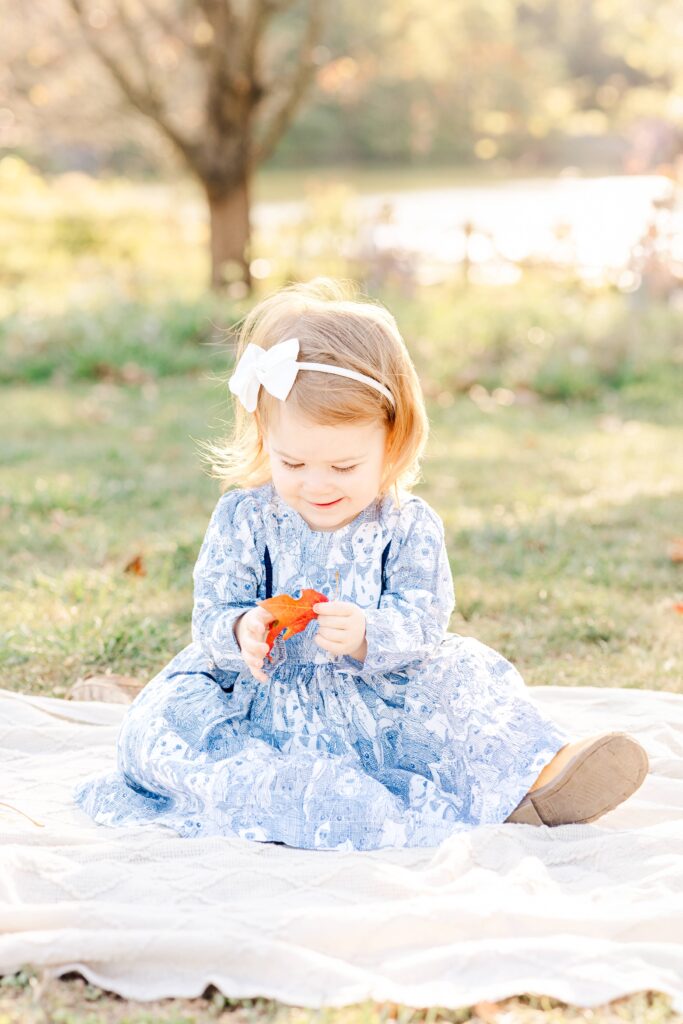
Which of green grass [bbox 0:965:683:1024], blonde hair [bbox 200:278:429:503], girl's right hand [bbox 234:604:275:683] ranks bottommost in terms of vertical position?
green grass [bbox 0:965:683:1024]

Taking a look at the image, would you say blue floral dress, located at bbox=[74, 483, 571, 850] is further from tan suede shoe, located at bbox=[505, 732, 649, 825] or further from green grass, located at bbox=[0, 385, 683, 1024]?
green grass, located at bbox=[0, 385, 683, 1024]

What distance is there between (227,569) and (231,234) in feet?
26.9

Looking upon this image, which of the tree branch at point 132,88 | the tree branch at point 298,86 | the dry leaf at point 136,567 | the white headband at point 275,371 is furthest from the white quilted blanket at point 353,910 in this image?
the tree branch at point 298,86

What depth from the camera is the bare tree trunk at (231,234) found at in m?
10.5

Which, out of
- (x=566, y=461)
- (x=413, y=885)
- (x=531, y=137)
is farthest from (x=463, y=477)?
(x=531, y=137)

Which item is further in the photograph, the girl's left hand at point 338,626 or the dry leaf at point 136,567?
the dry leaf at point 136,567

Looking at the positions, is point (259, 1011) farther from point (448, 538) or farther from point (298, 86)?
point (298, 86)

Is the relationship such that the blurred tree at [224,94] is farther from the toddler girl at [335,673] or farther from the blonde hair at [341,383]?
the toddler girl at [335,673]

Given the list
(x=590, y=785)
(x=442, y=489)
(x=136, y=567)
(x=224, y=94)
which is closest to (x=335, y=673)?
(x=590, y=785)

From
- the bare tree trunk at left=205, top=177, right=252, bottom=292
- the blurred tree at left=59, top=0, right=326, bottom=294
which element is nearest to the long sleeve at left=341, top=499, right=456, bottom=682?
the blurred tree at left=59, top=0, right=326, bottom=294

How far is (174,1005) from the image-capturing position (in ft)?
6.86

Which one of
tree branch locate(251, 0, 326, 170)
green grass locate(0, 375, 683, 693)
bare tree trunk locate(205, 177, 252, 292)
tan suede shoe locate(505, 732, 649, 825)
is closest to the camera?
tan suede shoe locate(505, 732, 649, 825)

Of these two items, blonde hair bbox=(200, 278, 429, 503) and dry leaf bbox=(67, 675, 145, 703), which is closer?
blonde hair bbox=(200, 278, 429, 503)

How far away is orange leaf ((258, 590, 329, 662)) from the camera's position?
2592 mm
